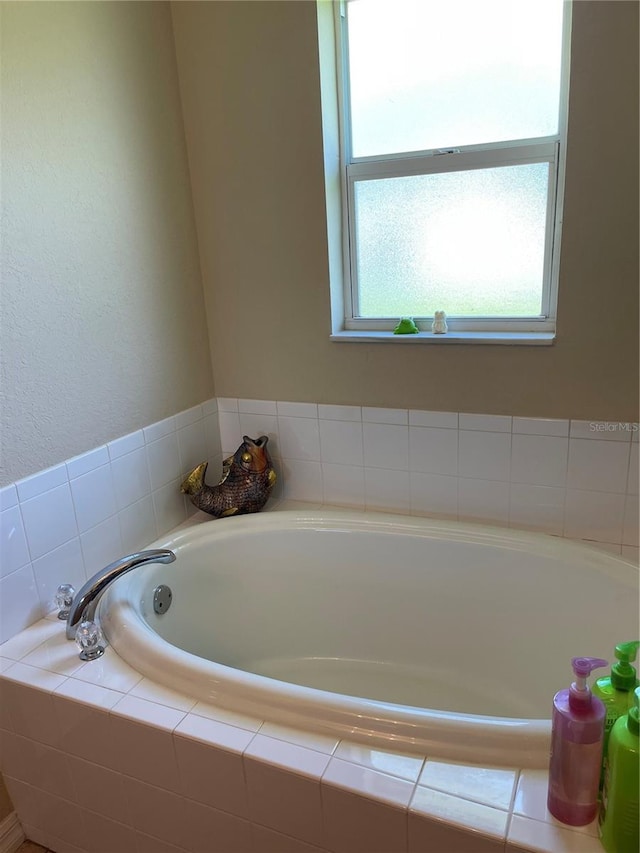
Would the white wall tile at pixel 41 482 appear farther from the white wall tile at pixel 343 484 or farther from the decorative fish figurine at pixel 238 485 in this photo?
the white wall tile at pixel 343 484

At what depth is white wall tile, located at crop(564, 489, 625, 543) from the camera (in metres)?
1.68

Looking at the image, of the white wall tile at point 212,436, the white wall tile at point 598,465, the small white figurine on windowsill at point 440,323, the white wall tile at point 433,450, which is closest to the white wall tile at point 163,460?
the white wall tile at point 212,436

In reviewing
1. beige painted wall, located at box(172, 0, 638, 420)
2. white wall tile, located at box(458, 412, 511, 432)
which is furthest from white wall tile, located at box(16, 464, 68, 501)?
white wall tile, located at box(458, 412, 511, 432)

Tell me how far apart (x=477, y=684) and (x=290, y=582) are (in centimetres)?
64

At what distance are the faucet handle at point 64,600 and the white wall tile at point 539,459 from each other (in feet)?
4.20

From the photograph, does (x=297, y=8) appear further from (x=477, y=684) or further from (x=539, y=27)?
(x=477, y=684)

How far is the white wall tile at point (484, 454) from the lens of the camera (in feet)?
5.84

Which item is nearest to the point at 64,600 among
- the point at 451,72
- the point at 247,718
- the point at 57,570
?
the point at 57,570

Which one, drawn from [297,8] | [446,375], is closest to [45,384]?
[446,375]

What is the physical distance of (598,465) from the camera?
65.8 inches

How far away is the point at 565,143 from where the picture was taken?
1565 millimetres

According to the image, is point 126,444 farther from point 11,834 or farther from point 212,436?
point 11,834

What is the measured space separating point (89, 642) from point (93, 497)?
1.41ft

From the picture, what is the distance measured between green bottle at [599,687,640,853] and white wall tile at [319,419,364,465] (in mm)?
1210
